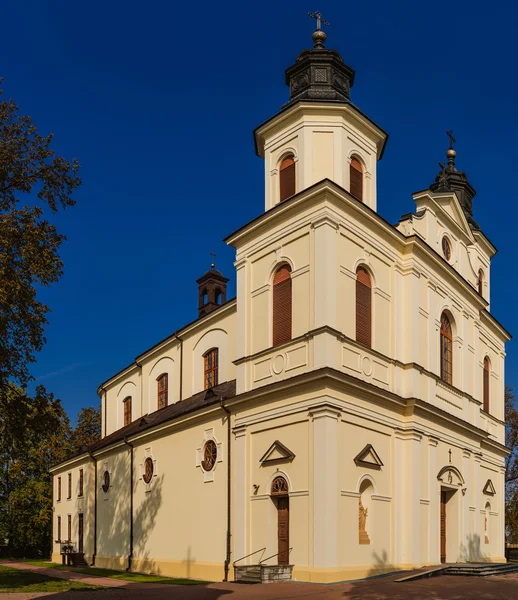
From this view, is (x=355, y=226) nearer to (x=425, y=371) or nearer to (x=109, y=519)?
(x=425, y=371)

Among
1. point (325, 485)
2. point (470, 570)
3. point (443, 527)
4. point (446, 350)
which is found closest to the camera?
point (325, 485)

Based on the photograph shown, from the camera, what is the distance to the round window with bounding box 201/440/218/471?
76.0 ft

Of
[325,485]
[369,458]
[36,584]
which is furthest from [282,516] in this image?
[36,584]

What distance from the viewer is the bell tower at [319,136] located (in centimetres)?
2167

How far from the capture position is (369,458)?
19.5 meters

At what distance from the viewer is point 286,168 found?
2252 centimetres

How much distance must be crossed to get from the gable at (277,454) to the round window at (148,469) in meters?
8.61

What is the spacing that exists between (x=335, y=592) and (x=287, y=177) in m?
12.1

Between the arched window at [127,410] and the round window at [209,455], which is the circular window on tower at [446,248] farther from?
the arched window at [127,410]

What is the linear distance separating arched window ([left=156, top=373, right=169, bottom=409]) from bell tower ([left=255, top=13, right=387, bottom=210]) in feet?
43.0

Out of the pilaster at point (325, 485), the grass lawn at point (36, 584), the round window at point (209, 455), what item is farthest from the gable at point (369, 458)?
the grass lawn at point (36, 584)

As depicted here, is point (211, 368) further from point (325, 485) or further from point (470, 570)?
point (470, 570)

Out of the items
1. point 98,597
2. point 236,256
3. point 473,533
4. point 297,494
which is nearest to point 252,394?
point 297,494

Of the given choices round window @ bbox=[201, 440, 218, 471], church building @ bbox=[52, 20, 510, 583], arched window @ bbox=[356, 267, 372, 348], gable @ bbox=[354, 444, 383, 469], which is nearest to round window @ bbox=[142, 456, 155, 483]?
church building @ bbox=[52, 20, 510, 583]
